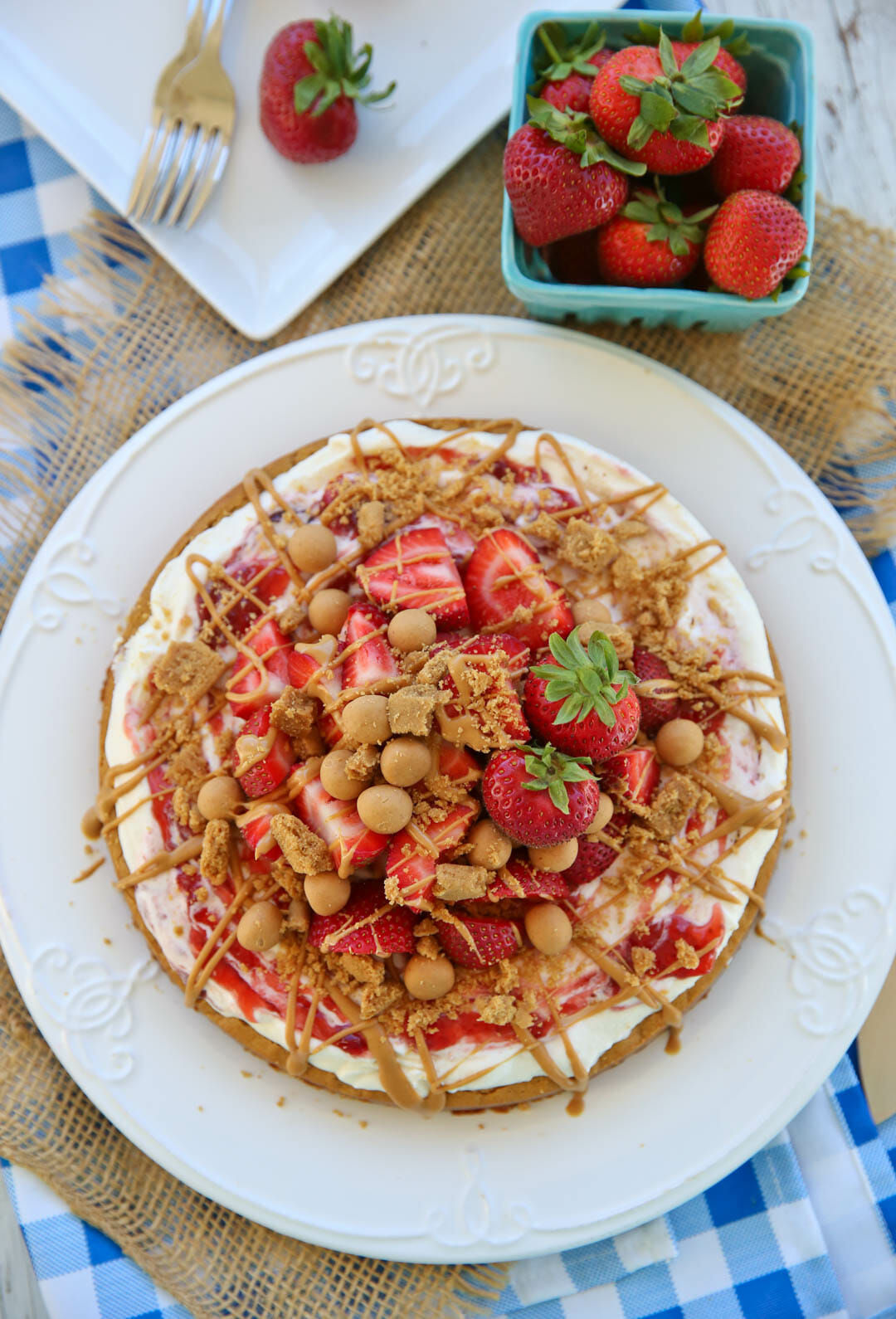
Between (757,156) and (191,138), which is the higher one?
(191,138)

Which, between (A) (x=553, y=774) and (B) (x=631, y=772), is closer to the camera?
(A) (x=553, y=774)

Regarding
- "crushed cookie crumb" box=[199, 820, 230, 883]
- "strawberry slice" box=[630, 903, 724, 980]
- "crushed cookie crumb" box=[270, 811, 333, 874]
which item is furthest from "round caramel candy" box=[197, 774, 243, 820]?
"strawberry slice" box=[630, 903, 724, 980]

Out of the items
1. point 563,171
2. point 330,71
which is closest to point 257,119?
point 330,71

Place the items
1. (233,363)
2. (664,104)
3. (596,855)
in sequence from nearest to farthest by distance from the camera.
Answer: (664,104) → (596,855) → (233,363)

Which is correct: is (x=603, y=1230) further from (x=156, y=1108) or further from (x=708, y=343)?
(x=708, y=343)

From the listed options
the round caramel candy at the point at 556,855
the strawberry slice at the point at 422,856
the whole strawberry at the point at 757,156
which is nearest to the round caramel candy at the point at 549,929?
the round caramel candy at the point at 556,855

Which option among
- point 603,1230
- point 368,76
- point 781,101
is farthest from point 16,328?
point 603,1230

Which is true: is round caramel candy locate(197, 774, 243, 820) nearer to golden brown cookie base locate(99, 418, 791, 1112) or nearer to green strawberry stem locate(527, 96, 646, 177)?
golden brown cookie base locate(99, 418, 791, 1112)

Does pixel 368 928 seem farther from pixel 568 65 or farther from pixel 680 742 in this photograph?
pixel 568 65
